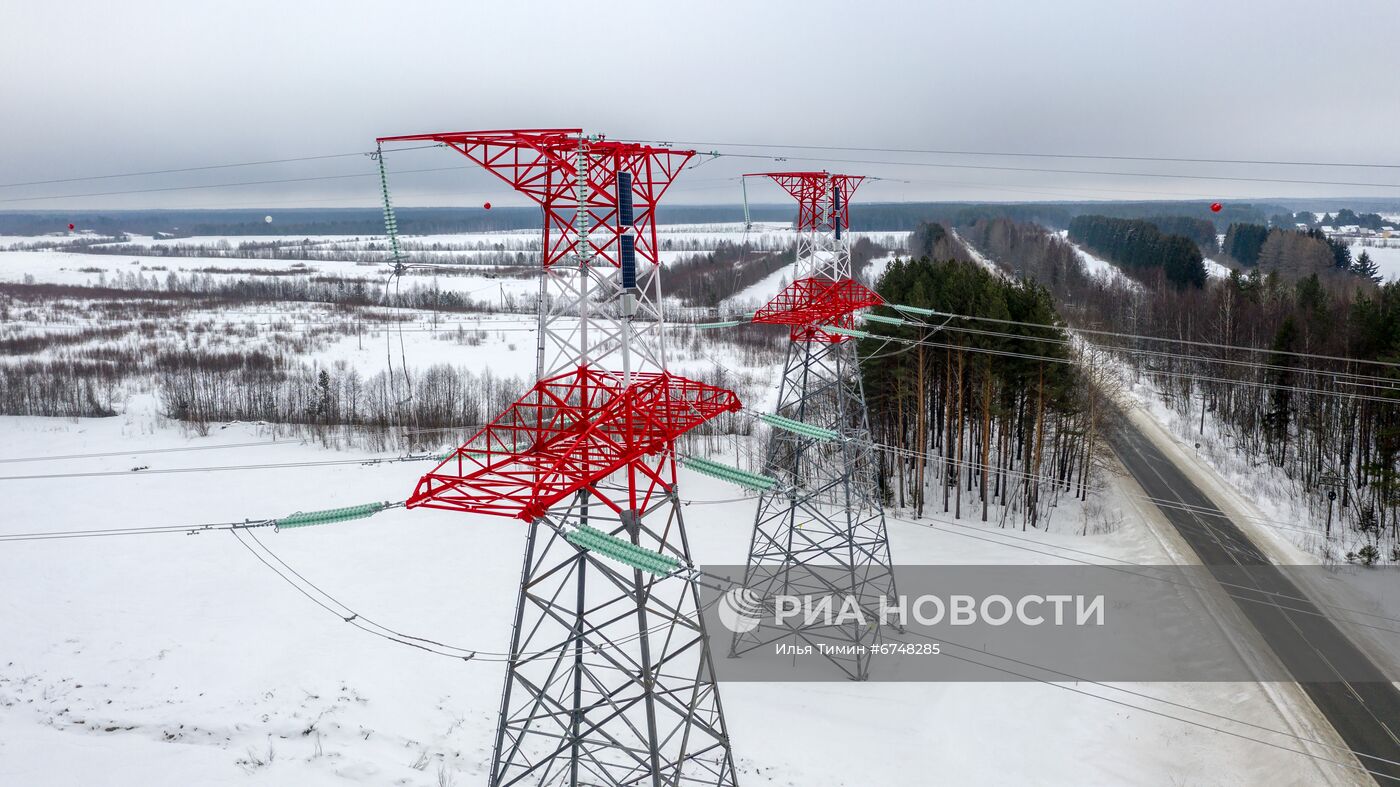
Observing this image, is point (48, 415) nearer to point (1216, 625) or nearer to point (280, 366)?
point (280, 366)

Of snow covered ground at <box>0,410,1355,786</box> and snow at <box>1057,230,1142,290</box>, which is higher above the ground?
snow at <box>1057,230,1142,290</box>

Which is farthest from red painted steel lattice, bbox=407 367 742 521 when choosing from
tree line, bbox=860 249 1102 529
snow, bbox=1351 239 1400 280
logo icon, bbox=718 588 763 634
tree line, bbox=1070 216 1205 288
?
snow, bbox=1351 239 1400 280

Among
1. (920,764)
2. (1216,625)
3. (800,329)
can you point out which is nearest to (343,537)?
(800,329)

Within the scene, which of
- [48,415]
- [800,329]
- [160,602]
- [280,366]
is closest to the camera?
[800,329]

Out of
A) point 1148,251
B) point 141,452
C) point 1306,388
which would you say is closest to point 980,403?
point 1306,388

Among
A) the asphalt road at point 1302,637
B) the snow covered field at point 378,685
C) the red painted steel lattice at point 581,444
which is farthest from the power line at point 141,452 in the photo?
the asphalt road at point 1302,637

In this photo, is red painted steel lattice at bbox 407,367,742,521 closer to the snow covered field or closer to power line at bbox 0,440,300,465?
the snow covered field

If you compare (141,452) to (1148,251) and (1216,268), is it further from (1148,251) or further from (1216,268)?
(1216,268)
